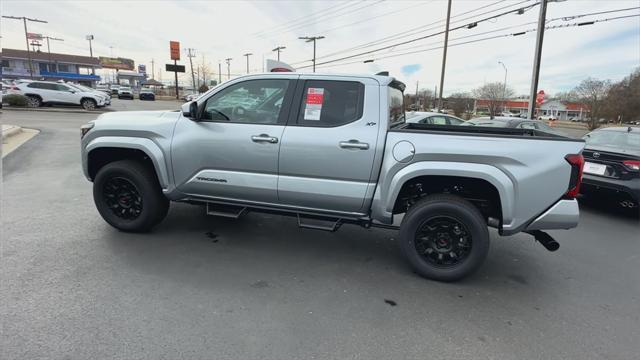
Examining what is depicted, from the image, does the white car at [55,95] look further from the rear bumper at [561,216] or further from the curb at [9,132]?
the rear bumper at [561,216]

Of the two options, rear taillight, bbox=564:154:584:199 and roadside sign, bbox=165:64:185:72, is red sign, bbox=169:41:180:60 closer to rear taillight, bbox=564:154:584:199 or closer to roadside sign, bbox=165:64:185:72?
roadside sign, bbox=165:64:185:72

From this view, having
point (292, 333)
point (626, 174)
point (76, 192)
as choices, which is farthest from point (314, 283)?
point (626, 174)

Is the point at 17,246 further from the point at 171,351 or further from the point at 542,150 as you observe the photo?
the point at 542,150

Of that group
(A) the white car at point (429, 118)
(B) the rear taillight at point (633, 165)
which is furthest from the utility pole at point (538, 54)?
(B) the rear taillight at point (633, 165)

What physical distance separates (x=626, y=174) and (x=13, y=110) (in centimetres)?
2706

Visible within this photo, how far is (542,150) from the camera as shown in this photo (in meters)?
3.32

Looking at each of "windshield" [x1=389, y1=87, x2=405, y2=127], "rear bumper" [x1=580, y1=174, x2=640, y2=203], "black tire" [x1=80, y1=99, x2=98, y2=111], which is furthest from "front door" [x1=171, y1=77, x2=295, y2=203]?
"black tire" [x1=80, y1=99, x2=98, y2=111]

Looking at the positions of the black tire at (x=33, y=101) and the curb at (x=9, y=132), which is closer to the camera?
the curb at (x=9, y=132)

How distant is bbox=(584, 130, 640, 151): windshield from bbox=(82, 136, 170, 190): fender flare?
285 inches

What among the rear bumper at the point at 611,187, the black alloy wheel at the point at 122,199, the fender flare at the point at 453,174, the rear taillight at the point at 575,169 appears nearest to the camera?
the rear taillight at the point at 575,169

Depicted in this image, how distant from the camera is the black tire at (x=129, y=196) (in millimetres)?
4383

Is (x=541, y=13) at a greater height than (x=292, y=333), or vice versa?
(x=541, y=13)

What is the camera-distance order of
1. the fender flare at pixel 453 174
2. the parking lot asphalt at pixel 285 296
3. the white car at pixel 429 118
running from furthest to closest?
1. the white car at pixel 429 118
2. the fender flare at pixel 453 174
3. the parking lot asphalt at pixel 285 296

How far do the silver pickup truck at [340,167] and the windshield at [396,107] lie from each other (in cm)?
3
